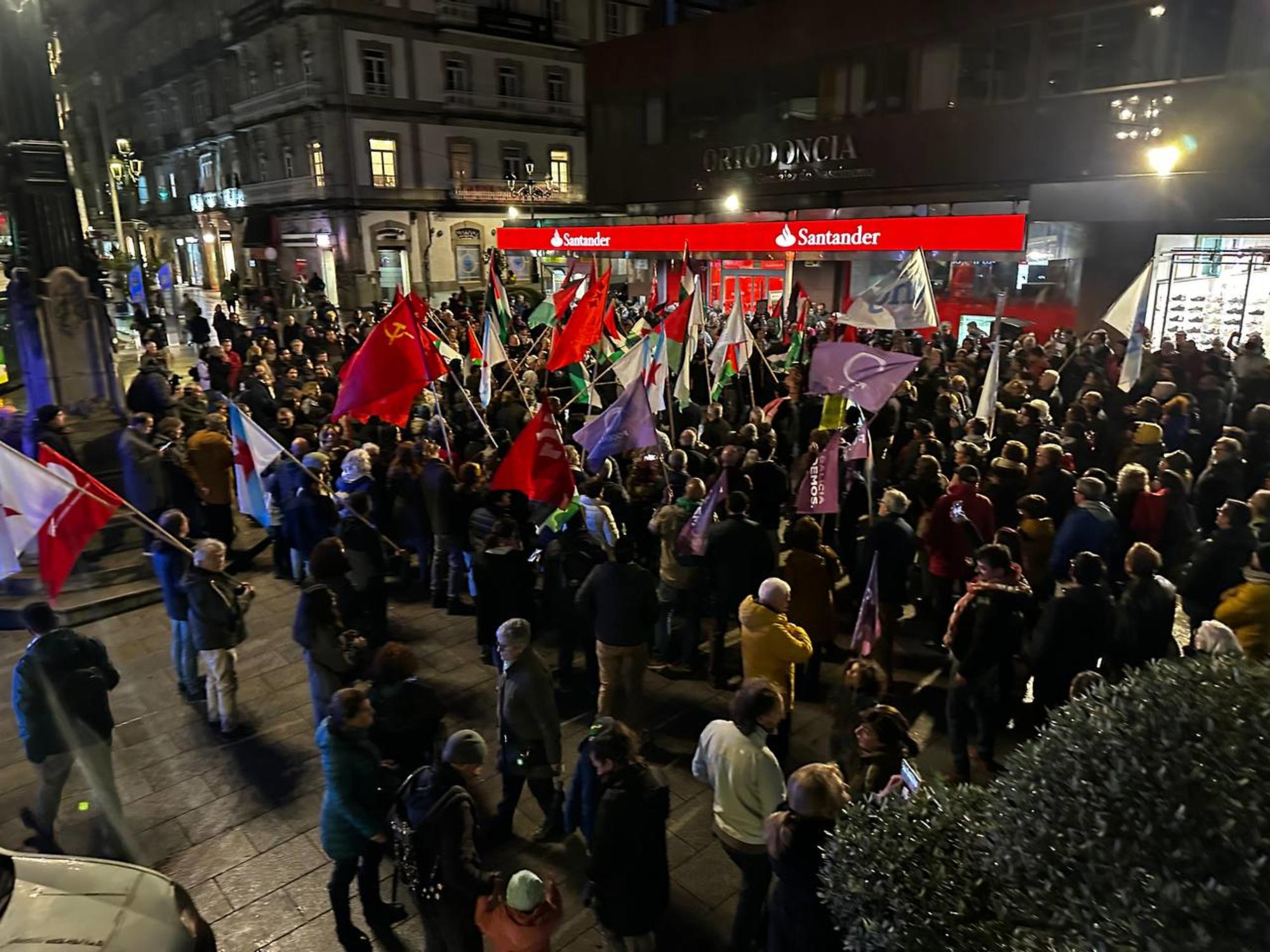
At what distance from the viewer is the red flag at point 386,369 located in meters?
8.45

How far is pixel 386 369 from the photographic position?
8.52 metres

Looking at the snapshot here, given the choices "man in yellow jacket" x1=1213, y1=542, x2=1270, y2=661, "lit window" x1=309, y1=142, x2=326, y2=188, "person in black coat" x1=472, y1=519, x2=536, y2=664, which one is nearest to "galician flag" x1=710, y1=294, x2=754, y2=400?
"person in black coat" x1=472, y1=519, x2=536, y2=664

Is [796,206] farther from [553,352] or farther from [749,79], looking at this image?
[553,352]

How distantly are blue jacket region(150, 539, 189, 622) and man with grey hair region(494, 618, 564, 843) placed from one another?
3.01 metres

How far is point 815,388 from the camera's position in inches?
335

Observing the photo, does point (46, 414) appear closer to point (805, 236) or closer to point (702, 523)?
point (702, 523)

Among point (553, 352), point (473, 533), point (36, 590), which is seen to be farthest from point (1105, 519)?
point (36, 590)

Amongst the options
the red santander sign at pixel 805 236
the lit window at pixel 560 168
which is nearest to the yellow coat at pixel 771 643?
the red santander sign at pixel 805 236

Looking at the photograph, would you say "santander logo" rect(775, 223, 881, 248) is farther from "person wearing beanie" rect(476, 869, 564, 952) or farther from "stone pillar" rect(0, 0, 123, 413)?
"person wearing beanie" rect(476, 869, 564, 952)

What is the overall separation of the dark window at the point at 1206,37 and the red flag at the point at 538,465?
16.8 metres

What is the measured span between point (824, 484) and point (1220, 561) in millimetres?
3052

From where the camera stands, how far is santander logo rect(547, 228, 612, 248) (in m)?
23.7

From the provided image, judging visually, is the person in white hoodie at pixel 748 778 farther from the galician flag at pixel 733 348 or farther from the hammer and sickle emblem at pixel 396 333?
the galician flag at pixel 733 348

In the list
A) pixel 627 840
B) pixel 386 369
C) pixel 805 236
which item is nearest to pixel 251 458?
pixel 386 369
